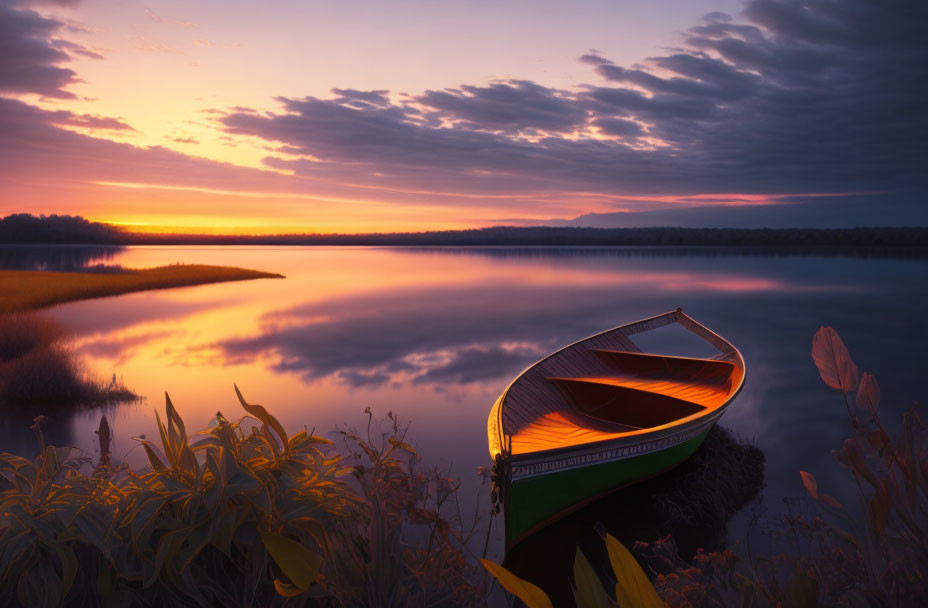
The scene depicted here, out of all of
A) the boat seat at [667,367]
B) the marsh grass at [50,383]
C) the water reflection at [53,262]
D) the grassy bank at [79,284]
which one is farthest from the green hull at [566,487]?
the water reflection at [53,262]

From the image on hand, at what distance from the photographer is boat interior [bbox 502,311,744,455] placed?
10.7m

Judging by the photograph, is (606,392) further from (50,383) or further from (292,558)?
(50,383)

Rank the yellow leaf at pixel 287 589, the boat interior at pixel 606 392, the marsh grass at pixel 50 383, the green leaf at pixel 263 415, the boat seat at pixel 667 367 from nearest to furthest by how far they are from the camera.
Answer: the yellow leaf at pixel 287 589
the green leaf at pixel 263 415
the boat interior at pixel 606 392
the boat seat at pixel 667 367
the marsh grass at pixel 50 383

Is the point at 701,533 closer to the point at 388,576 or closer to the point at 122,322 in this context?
the point at 388,576

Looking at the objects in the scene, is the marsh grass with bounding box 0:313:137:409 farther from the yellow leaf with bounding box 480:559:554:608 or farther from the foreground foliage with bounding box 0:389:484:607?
the yellow leaf with bounding box 480:559:554:608

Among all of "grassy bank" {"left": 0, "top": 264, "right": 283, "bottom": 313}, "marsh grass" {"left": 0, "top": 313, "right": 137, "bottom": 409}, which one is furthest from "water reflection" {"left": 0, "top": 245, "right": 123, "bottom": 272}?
"marsh grass" {"left": 0, "top": 313, "right": 137, "bottom": 409}

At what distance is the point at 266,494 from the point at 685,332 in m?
38.7

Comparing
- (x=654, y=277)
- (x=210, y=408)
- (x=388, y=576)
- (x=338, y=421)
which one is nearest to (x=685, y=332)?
(x=338, y=421)

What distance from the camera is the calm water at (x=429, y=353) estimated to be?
15.8 meters

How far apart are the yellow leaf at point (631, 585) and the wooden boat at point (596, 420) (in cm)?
573

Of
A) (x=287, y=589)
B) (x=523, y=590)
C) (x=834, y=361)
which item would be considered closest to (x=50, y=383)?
(x=287, y=589)

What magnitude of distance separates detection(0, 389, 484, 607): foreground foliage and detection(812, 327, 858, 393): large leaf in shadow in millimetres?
1862

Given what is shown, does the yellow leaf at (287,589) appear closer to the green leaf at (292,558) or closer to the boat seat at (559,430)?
the green leaf at (292,558)

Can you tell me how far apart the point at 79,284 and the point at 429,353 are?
29.3 meters
